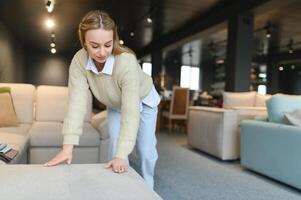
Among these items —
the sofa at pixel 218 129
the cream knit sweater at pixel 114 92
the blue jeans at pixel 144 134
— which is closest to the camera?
the cream knit sweater at pixel 114 92

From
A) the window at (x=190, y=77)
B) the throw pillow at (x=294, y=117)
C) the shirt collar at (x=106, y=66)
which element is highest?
the window at (x=190, y=77)

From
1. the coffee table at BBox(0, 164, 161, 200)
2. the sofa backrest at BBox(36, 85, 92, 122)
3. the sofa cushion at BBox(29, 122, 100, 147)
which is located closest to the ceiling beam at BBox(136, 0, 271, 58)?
the sofa backrest at BBox(36, 85, 92, 122)

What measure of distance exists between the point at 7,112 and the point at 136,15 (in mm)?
5327

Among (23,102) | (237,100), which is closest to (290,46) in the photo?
(237,100)

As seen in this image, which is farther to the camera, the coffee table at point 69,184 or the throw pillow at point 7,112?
the throw pillow at point 7,112

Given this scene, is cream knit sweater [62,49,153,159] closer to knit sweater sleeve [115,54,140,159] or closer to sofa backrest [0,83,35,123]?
knit sweater sleeve [115,54,140,159]

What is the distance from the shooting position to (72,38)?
11.8 meters

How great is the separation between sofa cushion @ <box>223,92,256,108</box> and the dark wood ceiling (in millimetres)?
1764

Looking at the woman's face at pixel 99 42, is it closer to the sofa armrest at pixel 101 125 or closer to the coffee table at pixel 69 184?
the coffee table at pixel 69 184

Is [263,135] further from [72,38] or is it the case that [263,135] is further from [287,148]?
[72,38]

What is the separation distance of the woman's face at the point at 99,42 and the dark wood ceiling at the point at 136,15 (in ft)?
16.9

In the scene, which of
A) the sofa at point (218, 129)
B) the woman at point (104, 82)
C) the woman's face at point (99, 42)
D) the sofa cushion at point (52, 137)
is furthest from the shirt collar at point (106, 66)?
the sofa at point (218, 129)

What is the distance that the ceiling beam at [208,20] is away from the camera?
6.18 metres

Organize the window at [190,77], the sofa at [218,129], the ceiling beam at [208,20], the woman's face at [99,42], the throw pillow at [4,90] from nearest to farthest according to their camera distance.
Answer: the woman's face at [99,42]
the throw pillow at [4,90]
the sofa at [218,129]
the ceiling beam at [208,20]
the window at [190,77]
